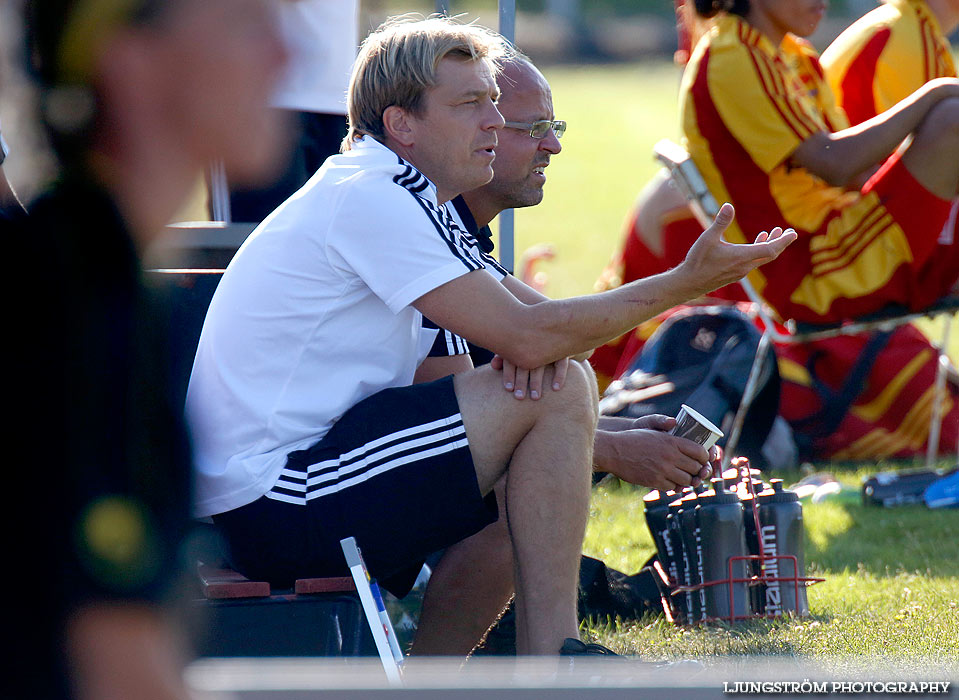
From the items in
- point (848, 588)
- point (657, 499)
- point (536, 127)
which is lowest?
point (848, 588)

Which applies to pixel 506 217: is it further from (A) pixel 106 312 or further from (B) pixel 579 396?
(A) pixel 106 312

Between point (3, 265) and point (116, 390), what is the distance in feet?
0.47

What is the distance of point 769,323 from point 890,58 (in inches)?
50.2

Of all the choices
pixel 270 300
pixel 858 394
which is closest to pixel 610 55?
pixel 858 394

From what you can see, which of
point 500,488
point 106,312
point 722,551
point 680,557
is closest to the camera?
point 106,312

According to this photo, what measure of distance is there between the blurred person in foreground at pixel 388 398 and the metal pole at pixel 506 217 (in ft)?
3.56

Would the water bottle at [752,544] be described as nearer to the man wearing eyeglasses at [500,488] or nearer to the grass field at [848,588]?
the grass field at [848,588]

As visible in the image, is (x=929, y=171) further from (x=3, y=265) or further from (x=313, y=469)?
(x=3, y=265)

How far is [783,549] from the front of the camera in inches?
117

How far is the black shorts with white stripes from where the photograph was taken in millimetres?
2279

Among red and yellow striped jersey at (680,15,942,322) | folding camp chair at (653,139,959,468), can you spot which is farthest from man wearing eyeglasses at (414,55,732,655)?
red and yellow striped jersey at (680,15,942,322)

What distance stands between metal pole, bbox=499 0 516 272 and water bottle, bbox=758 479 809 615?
103 cm

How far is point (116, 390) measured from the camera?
1080mm

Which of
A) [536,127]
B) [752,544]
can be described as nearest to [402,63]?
[536,127]
